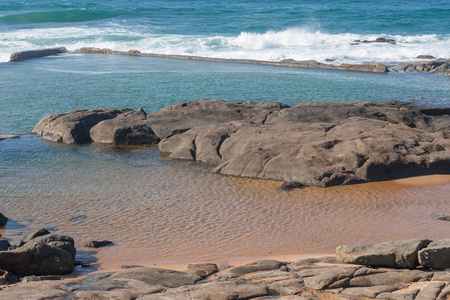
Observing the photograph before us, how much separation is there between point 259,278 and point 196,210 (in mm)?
4593

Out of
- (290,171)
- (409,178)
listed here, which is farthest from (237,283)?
(409,178)

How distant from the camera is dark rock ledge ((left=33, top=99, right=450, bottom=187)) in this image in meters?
15.1

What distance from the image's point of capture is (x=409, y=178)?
591 inches

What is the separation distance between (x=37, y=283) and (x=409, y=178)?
10.8m

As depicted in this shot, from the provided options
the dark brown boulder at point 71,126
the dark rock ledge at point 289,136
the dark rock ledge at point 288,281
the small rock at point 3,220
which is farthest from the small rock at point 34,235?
the dark brown boulder at point 71,126

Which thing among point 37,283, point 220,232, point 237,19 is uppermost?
point 237,19

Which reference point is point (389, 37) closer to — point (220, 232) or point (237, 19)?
point (237, 19)

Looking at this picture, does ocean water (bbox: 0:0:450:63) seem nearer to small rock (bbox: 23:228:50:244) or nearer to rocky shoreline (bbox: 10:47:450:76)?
rocky shoreline (bbox: 10:47:450:76)

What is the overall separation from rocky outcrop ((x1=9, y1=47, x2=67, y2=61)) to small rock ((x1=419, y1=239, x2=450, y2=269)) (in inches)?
1439

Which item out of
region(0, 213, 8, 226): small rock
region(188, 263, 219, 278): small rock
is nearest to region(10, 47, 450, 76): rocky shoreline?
region(0, 213, 8, 226): small rock

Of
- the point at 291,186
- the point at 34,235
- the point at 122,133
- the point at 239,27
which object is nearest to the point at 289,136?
the point at 291,186

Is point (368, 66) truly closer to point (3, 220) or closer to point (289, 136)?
point (289, 136)

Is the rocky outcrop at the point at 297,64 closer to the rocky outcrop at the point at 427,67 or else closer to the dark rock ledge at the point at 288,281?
the rocky outcrop at the point at 427,67

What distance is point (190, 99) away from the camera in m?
25.6
